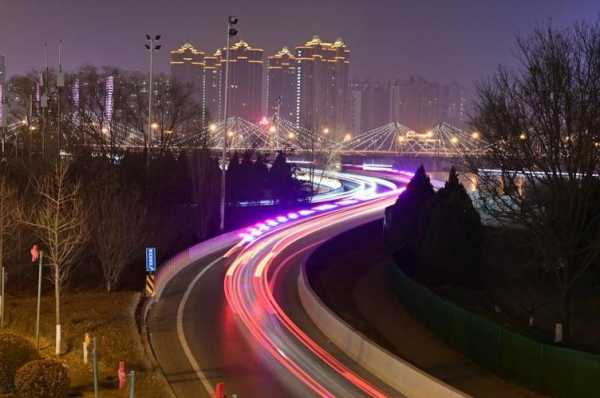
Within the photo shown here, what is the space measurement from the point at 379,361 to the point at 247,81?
121 metres

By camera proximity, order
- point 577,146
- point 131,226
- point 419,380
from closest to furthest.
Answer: point 419,380 → point 577,146 → point 131,226

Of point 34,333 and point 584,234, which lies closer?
point 34,333

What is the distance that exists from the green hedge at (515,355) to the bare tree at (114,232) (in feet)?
34.8

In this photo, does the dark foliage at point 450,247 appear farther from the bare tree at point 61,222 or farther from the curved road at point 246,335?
the bare tree at point 61,222

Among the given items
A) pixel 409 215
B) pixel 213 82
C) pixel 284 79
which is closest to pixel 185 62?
pixel 213 82

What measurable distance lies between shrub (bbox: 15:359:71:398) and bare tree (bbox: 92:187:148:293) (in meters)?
12.2

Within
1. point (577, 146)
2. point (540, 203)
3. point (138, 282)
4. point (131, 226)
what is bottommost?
point (138, 282)

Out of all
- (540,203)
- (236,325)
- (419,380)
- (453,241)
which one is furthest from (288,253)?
(419,380)

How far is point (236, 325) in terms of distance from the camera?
2012 cm

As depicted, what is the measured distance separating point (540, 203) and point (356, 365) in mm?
7556

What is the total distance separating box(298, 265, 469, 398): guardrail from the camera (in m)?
13.5

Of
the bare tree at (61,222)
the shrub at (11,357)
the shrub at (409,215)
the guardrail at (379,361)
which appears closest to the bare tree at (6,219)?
the bare tree at (61,222)

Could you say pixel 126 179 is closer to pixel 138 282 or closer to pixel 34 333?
pixel 138 282

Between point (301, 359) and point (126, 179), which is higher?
point (126, 179)
